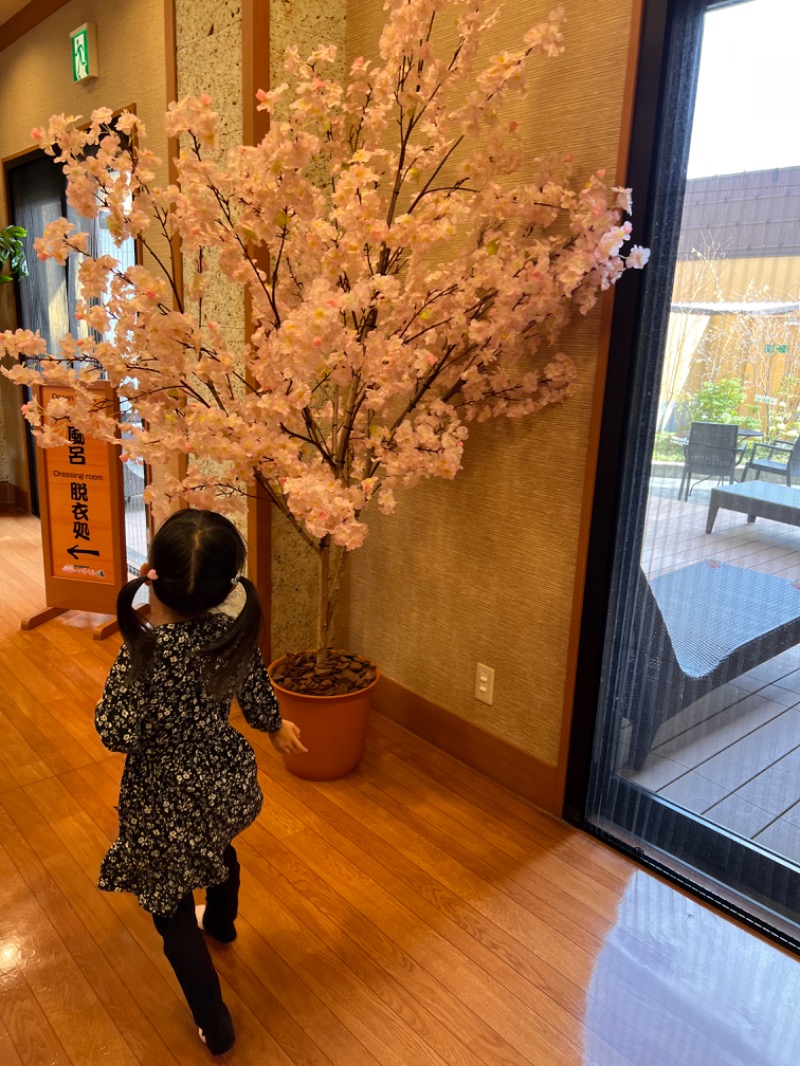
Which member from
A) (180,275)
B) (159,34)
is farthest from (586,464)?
(159,34)

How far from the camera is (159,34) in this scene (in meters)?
3.08

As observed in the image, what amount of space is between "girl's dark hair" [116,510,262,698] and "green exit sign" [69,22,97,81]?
3127 mm

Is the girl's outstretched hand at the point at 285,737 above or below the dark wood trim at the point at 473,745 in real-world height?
above

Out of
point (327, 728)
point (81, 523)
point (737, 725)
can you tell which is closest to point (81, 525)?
point (81, 523)

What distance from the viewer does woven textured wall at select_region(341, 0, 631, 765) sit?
196 cm

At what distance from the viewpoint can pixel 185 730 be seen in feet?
4.80

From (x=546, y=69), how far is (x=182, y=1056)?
2.42m

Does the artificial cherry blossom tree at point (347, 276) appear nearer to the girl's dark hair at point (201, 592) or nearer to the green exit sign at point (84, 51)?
the girl's dark hair at point (201, 592)

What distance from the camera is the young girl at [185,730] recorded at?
4.59 feet

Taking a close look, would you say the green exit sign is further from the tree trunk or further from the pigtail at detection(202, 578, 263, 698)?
the pigtail at detection(202, 578, 263, 698)

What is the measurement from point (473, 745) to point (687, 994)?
0.97m

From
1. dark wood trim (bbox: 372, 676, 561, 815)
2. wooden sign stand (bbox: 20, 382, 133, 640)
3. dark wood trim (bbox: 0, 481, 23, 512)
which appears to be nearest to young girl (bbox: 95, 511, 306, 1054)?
dark wood trim (bbox: 372, 676, 561, 815)

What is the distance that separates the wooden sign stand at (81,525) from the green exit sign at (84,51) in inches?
59.3

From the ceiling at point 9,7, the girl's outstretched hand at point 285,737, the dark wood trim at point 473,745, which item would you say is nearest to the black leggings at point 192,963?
the girl's outstretched hand at point 285,737
